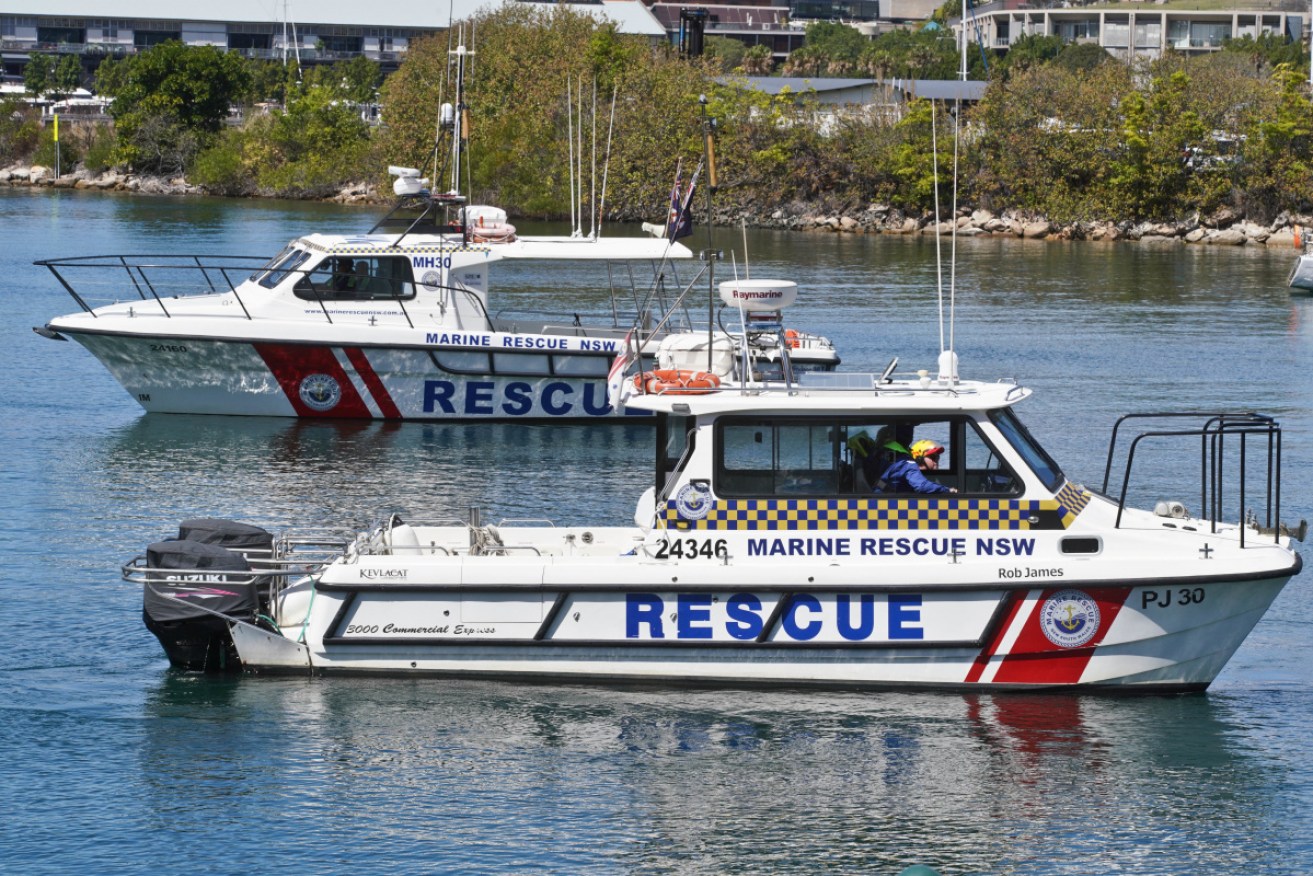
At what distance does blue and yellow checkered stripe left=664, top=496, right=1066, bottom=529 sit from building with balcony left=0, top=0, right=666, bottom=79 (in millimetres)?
112309

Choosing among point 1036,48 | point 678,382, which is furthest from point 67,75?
point 678,382

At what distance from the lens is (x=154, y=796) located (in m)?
12.2

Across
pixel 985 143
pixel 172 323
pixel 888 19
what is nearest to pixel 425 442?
pixel 172 323

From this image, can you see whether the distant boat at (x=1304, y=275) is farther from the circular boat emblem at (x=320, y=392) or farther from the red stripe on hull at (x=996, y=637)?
the red stripe on hull at (x=996, y=637)

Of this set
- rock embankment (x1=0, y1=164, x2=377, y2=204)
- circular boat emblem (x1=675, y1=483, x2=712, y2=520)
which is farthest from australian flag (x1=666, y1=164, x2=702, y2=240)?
rock embankment (x1=0, y1=164, x2=377, y2=204)

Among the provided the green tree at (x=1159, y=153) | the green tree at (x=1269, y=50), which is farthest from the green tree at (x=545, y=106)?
the green tree at (x=1269, y=50)

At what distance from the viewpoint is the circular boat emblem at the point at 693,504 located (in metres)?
13.7

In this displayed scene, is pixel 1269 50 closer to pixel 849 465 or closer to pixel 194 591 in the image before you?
pixel 849 465

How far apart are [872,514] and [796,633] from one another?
1.05m

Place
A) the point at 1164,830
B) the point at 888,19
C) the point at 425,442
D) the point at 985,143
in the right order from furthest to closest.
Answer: the point at 888,19, the point at 985,143, the point at 425,442, the point at 1164,830

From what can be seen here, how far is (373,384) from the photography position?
2612 centimetres

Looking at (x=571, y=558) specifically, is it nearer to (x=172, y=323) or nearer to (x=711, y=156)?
(x=711, y=156)

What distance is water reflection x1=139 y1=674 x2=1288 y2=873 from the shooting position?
11.5 m

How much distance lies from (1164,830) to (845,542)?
310 centimetres
